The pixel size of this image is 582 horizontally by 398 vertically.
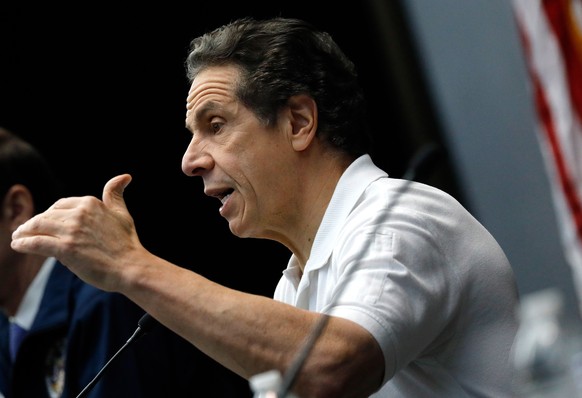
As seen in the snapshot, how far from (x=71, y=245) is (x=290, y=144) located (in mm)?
534

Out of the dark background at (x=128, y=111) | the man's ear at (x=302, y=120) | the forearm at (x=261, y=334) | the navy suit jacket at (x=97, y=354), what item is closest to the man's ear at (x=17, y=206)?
the navy suit jacket at (x=97, y=354)

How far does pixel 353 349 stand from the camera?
167 cm

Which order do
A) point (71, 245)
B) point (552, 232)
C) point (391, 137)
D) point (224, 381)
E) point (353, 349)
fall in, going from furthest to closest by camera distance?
point (391, 137)
point (224, 381)
point (552, 232)
point (71, 245)
point (353, 349)

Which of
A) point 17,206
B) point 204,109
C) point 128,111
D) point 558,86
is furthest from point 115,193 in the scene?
point 128,111

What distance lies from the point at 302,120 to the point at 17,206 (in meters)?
1.18

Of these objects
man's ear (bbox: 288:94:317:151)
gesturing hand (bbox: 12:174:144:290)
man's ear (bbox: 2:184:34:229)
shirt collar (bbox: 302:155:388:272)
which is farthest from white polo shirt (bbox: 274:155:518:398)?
man's ear (bbox: 2:184:34:229)

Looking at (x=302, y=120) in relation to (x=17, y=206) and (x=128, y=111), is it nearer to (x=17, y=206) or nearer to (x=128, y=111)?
(x=17, y=206)

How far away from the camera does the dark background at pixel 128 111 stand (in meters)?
3.49

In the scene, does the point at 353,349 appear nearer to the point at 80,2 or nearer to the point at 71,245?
the point at 71,245

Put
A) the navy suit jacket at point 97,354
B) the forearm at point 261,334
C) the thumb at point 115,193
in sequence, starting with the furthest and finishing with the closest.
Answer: the navy suit jacket at point 97,354, the thumb at point 115,193, the forearm at point 261,334

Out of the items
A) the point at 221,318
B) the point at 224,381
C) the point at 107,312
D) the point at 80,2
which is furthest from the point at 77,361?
the point at 80,2

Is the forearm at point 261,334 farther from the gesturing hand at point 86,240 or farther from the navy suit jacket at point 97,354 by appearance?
the navy suit jacket at point 97,354

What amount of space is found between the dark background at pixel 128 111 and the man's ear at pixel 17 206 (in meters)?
0.48

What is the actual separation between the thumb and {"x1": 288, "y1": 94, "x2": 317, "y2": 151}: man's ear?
364 millimetres
